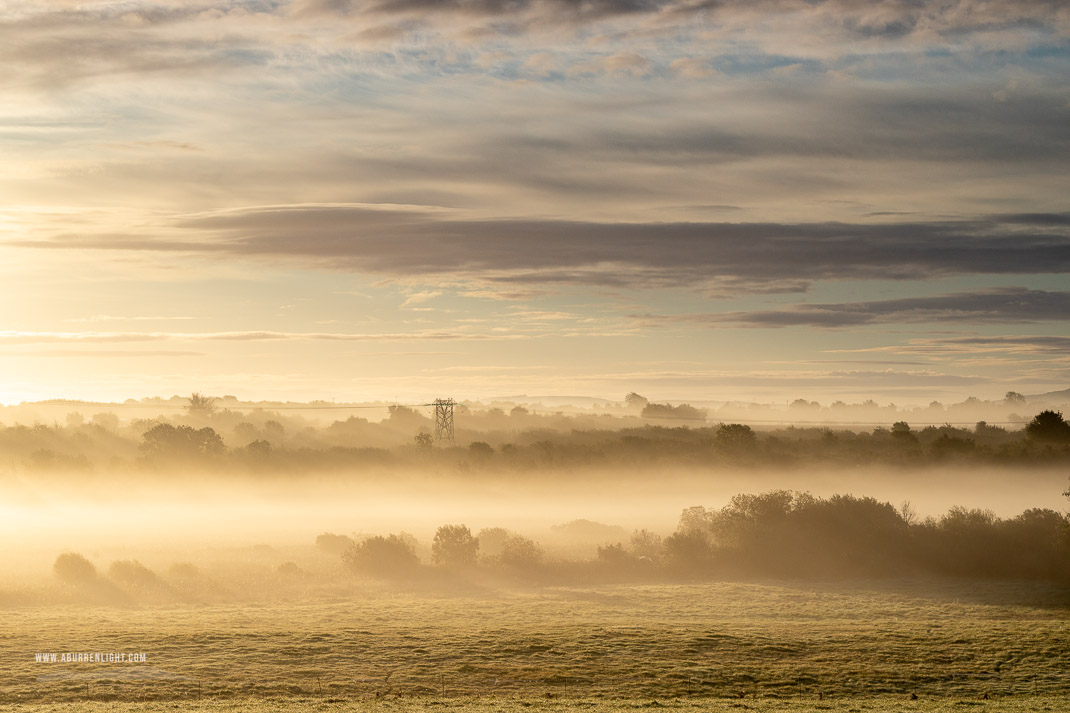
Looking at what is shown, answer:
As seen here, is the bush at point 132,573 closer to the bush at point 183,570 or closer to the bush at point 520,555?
the bush at point 183,570

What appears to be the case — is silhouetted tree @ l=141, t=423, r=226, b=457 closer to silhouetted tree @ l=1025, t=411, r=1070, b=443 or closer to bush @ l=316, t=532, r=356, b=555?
bush @ l=316, t=532, r=356, b=555

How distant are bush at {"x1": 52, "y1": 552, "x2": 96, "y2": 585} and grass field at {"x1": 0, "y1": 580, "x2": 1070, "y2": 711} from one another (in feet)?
42.0

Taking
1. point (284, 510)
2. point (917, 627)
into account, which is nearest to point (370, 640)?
point (917, 627)

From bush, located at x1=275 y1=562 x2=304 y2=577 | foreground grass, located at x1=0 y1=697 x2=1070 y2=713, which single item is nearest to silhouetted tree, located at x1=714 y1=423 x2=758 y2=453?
bush, located at x1=275 y1=562 x2=304 y2=577

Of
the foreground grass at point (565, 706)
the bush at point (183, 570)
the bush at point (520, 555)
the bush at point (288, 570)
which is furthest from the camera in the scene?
the bush at point (520, 555)

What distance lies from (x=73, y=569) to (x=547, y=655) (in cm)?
5723

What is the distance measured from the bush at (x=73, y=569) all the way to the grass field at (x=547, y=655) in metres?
12.8

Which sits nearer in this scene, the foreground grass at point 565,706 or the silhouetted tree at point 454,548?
the foreground grass at point 565,706

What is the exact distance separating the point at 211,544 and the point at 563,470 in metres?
72.9

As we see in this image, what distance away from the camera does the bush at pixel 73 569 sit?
97188 mm

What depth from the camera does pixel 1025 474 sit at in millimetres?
154625

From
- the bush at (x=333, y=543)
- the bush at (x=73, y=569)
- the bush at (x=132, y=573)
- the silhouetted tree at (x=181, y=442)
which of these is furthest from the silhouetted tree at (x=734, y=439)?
the bush at (x=73, y=569)

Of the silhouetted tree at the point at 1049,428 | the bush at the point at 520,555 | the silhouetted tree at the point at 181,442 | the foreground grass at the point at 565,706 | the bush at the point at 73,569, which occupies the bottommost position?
the foreground grass at the point at 565,706

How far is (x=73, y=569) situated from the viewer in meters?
98.4
